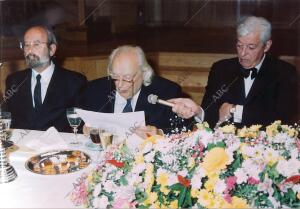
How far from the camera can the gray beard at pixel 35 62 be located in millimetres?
2766

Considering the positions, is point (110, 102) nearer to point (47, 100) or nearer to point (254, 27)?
point (47, 100)

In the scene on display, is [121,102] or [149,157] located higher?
[149,157]

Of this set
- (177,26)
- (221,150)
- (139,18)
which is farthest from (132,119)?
(177,26)

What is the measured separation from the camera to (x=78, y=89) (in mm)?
2834

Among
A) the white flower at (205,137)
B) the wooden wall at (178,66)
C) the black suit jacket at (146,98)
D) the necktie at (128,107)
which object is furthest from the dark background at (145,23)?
the white flower at (205,137)

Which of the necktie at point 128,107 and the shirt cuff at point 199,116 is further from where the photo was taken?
the necktie at point 128,107

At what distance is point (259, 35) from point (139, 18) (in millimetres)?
7769

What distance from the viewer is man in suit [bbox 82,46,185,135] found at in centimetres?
235

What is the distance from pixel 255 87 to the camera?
2.73 meters

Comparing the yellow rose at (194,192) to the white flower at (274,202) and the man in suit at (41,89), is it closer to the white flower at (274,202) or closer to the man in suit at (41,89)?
the white flower at (274,202)

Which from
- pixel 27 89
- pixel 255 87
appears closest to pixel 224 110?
pixel 255 87

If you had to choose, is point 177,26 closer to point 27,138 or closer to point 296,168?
point 27,138

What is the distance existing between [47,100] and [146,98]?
759 mm

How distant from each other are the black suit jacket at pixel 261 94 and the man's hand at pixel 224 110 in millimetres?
93
